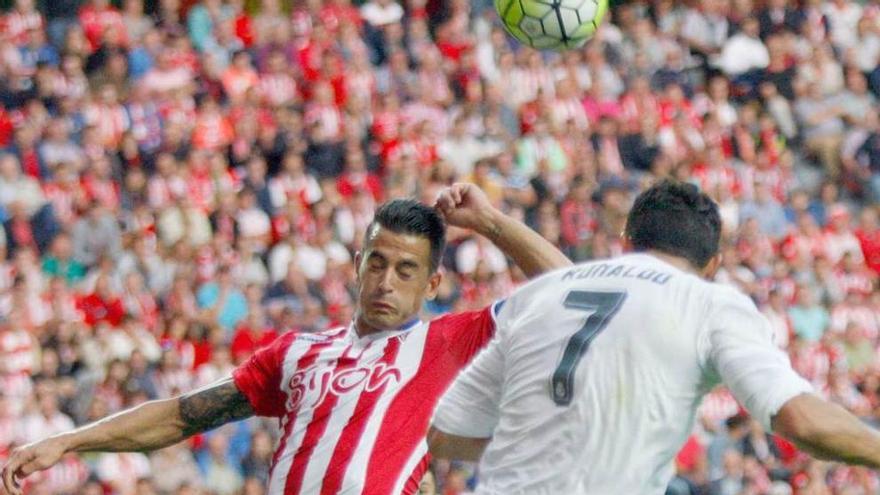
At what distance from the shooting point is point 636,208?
557 cm

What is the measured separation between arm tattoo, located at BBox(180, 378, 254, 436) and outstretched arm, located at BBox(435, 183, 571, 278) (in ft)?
3.39

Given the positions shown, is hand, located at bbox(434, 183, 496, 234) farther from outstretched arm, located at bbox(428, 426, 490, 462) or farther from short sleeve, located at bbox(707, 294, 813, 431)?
short sleeve, located at bbox(707, 294, 813, 431)

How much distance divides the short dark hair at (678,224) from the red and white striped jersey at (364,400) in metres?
1.34

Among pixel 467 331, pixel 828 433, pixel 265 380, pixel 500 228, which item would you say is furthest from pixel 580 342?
pixel 265 380

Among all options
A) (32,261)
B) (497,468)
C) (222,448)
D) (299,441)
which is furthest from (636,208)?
(32,261)

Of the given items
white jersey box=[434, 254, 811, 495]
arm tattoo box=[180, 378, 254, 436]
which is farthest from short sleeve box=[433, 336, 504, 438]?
arm tattoo box=[180, 378, 254, 436]

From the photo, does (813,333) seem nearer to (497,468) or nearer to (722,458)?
(722,458)

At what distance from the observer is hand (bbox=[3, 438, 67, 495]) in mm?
6797

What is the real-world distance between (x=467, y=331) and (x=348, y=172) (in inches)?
493

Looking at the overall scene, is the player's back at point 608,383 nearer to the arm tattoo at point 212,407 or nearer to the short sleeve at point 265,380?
the short sleeve at point 265,380

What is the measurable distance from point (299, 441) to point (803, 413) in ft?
8.34

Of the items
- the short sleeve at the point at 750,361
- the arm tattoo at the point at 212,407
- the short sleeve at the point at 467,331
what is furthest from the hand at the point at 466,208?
the short sleeve at the point at 750,361

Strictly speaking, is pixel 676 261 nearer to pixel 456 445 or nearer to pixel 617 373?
pixel 617 373

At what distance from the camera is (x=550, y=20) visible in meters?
10.3
